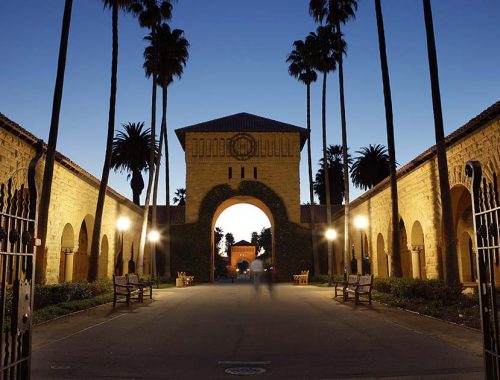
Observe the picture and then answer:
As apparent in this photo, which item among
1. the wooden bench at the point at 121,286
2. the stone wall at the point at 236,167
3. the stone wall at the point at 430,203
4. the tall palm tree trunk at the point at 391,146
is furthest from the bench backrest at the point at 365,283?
the stone wall at the point at 236,167

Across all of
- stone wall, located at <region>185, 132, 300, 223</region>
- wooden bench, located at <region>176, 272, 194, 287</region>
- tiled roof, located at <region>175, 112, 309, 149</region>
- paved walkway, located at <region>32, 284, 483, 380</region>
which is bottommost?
paved walkway, located at <region>32, 284, 483, 380</region>

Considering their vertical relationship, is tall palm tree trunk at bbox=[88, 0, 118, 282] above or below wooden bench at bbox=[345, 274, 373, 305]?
above

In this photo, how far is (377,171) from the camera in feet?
196

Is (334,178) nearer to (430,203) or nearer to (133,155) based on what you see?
(133,155)

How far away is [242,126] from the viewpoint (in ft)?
127

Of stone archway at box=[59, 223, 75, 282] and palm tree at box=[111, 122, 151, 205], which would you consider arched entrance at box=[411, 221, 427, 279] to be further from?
palm tree at box=[111, 122, 151, 205]

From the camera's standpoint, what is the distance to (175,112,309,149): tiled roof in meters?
38.2

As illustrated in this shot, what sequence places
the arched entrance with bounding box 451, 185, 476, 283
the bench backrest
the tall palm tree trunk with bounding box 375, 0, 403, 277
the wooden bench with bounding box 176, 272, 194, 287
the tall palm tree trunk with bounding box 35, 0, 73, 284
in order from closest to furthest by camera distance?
1. the tall palm tree trunk with bounding box 35, 0, 73, 284
2. the bench backrest
3. the tall palm tree trunk with bounding box 375, 0, 403, 277
4. the arched entrance with bounding box 451, 185, 476, 283
5. the wooden bench with bounding box 176, 272, 194, 287

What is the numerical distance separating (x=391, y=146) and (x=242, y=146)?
1990 centimetres

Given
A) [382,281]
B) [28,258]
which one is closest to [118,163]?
[382,281]

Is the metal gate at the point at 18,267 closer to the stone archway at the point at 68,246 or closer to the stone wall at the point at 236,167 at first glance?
the stone archway at the point at 68,246

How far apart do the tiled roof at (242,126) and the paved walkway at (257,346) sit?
85.8 ft

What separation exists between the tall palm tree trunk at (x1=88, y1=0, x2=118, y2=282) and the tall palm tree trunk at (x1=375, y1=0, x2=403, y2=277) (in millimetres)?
11485

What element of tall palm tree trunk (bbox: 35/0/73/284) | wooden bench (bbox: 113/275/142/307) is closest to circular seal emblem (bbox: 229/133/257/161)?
tall palm tree trunk (bbox: 35/0/73/284)
